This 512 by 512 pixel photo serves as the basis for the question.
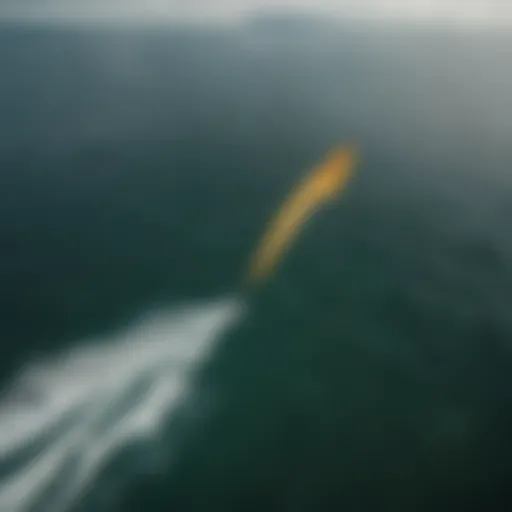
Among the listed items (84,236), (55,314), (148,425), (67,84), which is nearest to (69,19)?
(67,84)

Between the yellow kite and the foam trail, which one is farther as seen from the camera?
the yellow kite

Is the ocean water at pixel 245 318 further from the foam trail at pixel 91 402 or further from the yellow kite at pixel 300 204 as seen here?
the yellow kite at pixel 300 204

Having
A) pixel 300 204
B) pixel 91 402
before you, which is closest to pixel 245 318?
pixel 91 402

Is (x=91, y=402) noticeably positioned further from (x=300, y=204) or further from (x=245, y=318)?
(x=300, y=204)

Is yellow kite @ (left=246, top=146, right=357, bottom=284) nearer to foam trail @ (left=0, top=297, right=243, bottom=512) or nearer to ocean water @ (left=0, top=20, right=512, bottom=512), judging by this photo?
ocean water @ (left=0, top=20, right=512, bottom=512)

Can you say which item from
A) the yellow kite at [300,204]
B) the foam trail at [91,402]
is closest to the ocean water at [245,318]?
the foam trail at [91,402]

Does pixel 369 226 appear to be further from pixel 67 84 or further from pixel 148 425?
pixel 67 84

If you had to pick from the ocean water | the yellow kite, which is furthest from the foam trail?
the yellow kite
